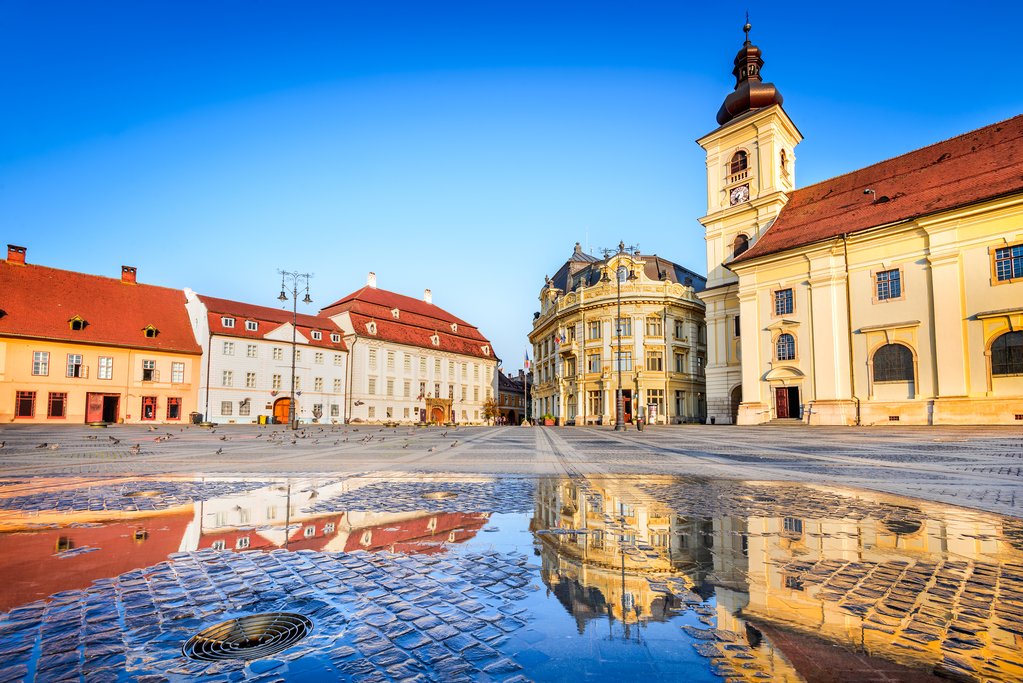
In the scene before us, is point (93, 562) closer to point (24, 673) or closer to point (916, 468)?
point (24, 673)

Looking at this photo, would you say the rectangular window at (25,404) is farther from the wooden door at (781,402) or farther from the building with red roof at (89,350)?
the wooden door at (781,402)

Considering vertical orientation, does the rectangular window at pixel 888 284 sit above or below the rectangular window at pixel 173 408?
above

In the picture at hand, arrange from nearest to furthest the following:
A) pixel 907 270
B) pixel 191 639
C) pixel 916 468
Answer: pixel 191 639 < pixel 916 468 < pixel 907 270

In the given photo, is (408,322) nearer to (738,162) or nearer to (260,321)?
(260,321)

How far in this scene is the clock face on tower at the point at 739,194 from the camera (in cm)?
4359

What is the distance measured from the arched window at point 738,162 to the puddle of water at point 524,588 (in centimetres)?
4375

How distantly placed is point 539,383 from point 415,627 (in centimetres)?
6901

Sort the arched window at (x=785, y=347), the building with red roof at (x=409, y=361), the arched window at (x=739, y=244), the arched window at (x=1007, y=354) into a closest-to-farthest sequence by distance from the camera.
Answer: the arched window at (x=1007, y=354) < the arched window at (x=785, y=347) < the arched window at (x=739, y=244) < the building with red roof at (x=409, y=361)

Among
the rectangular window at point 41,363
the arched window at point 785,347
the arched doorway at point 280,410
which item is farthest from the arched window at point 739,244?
the rectangular window at point 41,363

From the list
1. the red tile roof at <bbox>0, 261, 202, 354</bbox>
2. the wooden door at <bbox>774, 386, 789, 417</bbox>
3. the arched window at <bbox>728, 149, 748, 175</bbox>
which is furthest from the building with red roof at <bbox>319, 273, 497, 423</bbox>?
the wooden door at <bbox>774, 386, 789, 417</bbox>

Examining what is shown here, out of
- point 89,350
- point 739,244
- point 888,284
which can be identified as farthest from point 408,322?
point 888,284

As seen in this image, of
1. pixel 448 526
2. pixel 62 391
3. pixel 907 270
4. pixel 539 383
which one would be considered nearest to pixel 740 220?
pixel 907 270

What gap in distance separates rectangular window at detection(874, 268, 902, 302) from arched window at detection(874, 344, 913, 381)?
3081 millimetres

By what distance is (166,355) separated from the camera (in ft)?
154
